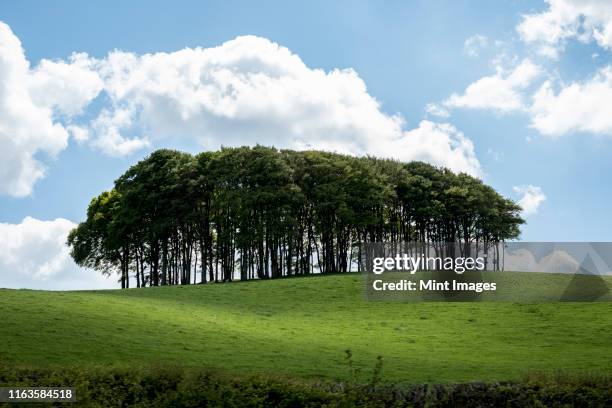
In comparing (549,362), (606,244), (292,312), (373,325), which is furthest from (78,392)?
(606,244)

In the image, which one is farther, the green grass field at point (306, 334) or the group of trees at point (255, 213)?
the group of trees at point (255, 213)

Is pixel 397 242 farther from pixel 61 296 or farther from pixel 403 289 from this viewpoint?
pixel 61 296

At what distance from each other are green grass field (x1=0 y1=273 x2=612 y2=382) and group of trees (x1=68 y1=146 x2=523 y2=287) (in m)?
21.7

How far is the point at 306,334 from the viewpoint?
38.6 meters

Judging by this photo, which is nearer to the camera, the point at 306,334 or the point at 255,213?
the point at 306,334

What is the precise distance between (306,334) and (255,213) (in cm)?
4182

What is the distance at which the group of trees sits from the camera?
7944 cm

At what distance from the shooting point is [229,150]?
275ft

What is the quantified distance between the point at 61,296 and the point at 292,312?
16936 millimetres

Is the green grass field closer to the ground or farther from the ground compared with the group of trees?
closer to the ground

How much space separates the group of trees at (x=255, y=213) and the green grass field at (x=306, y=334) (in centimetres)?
2165

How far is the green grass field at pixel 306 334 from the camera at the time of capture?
2687 centimetres

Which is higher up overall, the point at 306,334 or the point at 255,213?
the point at 255,213

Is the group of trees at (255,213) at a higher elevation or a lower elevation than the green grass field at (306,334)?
higher
